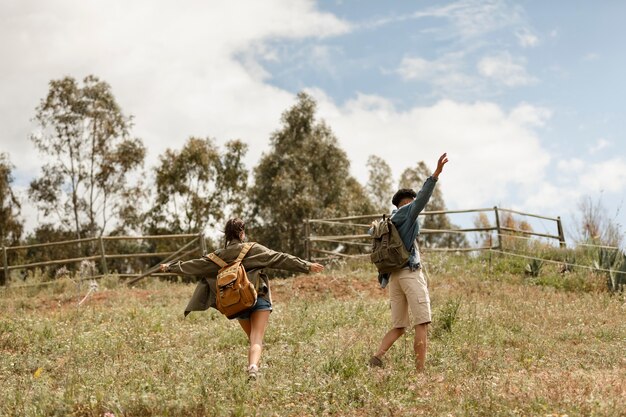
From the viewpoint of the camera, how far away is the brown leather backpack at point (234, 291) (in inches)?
265

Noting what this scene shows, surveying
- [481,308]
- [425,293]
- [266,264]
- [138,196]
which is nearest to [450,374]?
[425,293]

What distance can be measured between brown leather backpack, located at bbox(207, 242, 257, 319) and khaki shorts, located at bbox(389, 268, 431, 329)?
1.44m

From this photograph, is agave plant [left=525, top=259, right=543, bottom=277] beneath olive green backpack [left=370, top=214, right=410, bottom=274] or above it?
beneath

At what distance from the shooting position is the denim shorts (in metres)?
6.96

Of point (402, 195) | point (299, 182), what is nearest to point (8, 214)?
point (299, 182)

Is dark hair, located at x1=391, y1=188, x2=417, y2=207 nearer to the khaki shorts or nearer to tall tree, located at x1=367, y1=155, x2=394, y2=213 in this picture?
the khaki shorts

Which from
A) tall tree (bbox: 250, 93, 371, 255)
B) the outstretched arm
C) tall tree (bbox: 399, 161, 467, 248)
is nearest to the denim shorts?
the outstretched arm

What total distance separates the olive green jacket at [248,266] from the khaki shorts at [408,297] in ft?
3.06

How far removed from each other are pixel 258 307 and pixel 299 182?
26.5 metres

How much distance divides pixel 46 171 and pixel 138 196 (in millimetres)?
4075

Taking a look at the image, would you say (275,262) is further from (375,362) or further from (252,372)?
(375,362)

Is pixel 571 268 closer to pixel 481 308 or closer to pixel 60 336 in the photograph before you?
pixel 481 308

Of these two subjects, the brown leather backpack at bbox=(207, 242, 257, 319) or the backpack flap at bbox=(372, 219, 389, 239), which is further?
the backpack flap at bbox=(372, 219, 389, 239)

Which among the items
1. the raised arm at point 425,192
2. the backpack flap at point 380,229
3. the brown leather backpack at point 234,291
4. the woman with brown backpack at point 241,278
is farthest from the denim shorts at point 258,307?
the raised arm at point 425,192
